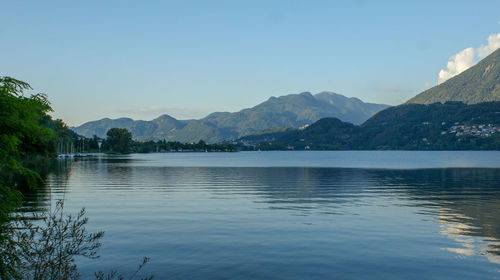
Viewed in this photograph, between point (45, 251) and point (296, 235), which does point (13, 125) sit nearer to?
point (45, 251)

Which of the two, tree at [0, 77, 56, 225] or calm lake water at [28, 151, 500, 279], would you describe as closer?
tree at [0, 77, 56, 225]

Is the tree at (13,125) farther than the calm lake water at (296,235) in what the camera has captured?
No

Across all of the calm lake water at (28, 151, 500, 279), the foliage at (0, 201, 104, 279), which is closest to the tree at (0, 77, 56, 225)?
the foliage at (0, 201, 104, 279)

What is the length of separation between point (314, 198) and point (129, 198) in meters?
18.0

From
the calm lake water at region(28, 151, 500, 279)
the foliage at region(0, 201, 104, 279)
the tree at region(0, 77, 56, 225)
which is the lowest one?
the calm lake water at region(28, 151, 500, 279)

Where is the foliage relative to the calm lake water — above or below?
above

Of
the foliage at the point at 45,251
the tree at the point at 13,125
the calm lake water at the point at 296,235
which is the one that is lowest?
the calm lake water at the point at 296,235

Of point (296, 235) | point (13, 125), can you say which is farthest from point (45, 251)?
point (296, 235)

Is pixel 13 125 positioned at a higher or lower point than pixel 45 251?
higher

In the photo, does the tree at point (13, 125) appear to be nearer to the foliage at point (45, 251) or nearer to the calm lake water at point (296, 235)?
the foliage at point (45, 251)

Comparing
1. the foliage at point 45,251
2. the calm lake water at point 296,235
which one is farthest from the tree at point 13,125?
the calm lake water at point 296,235

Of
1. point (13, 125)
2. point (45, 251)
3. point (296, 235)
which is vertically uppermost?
point (13, 125)

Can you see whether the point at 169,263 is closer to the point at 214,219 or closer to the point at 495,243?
the point at 214,219

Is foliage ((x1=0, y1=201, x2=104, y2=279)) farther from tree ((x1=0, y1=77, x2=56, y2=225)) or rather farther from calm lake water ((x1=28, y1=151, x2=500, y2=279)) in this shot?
calm lake water ((x1=28, y1=151, x2=500, y2=279))
